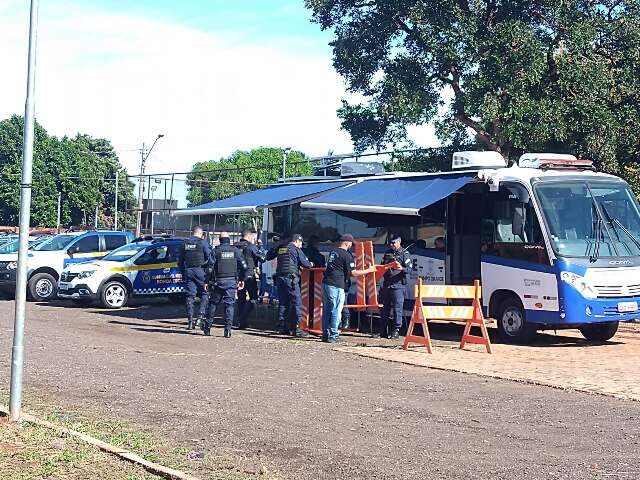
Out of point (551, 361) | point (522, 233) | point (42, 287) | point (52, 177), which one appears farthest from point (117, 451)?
point (52, 177)

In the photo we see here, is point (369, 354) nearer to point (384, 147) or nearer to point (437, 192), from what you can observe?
point (437, 192)

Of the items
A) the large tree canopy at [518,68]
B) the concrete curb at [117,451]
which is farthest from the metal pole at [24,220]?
the large tree canopy at [518,68]

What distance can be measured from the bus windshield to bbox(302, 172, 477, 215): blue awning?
5.43ft

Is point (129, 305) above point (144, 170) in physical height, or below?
below

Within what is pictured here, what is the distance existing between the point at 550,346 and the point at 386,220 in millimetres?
4199

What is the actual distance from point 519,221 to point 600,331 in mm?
2670

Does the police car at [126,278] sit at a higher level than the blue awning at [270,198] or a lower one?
lower

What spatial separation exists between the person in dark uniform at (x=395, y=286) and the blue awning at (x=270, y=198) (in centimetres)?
316

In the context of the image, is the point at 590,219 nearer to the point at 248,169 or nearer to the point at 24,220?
the point at 24,220

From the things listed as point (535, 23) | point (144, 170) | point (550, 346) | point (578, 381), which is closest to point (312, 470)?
point (578, 381)

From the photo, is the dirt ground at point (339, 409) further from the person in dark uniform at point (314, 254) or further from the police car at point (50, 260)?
the police car at point (50, 260)

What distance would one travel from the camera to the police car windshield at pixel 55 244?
25875mm

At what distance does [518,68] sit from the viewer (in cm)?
2139

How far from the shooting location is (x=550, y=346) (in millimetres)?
16234
